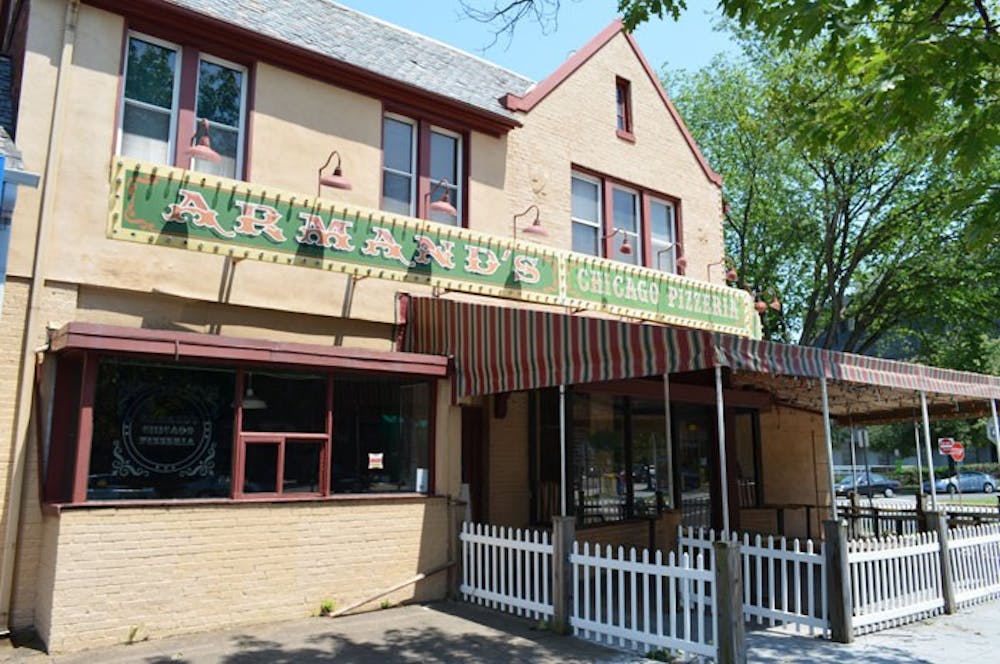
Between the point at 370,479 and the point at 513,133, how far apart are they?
6.43m

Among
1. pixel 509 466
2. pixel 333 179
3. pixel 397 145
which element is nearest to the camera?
pixel 333 179

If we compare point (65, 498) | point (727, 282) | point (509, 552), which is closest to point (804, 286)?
point (727, 282)

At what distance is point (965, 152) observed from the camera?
260 inches

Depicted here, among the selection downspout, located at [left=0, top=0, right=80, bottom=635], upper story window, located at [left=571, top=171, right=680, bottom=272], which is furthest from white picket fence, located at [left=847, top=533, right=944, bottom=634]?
downspout, located at [left=0, top=0, right=80, bottom=635]

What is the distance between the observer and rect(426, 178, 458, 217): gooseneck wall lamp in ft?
36.1

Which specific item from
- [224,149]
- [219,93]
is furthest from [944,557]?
[219,93]

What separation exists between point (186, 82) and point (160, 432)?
4.42m

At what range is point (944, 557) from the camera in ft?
30.7

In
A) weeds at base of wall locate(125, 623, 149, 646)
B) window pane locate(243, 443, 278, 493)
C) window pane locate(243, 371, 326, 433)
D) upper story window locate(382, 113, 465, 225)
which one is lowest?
weeds at base of wall locate(125, 623, 149, 646)

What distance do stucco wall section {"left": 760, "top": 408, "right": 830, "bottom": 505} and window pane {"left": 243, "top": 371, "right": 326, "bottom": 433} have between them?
10.6 meters

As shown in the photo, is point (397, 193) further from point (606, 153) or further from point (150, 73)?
point (606, 153)

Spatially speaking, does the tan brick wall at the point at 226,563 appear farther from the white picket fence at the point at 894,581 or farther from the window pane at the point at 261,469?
the white picket fence at the point at 894,581

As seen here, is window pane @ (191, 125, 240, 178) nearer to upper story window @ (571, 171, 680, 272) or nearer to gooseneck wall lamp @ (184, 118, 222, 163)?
gooseneck wall lamp @ (184, 118, 222, 163)

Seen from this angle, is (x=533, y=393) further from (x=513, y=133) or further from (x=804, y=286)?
(x=804, y=286)
